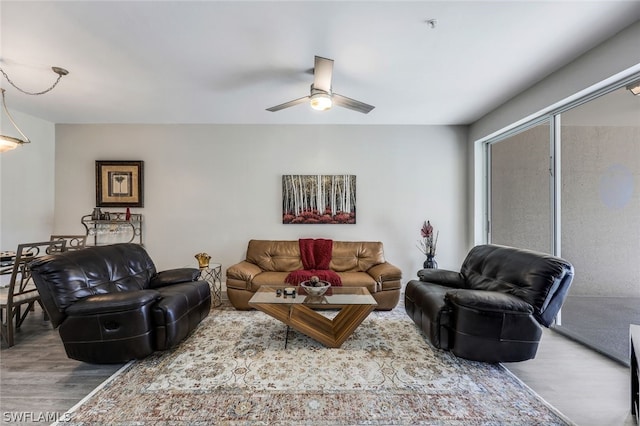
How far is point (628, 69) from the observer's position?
2121 millimetres

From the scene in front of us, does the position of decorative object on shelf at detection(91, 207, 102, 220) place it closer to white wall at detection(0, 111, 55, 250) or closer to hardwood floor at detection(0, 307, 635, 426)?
white wall at detection(0, 111, 55, 250)

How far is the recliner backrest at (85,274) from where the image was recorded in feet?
6.99

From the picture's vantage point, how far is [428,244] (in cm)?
426

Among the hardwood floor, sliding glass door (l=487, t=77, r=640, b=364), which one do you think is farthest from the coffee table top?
sliding glass door (l=487, t=77, r=640, b=364)

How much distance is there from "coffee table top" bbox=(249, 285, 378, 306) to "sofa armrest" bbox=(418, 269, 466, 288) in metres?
0.75

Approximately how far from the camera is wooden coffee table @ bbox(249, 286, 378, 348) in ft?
8.18

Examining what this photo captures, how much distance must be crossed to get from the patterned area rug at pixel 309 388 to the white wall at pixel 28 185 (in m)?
3.46

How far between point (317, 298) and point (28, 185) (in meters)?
4.75

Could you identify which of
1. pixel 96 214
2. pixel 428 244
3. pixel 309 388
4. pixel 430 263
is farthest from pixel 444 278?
pixel 96 214

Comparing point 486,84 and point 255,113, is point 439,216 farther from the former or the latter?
point 255,113

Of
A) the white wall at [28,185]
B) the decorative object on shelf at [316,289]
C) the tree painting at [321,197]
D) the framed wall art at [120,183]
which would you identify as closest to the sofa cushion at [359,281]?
the decorative object on shelf at [316,289]

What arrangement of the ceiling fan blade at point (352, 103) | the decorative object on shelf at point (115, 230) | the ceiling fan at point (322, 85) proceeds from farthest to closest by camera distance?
the decorative object on shelf at point (115, 230) → the ceiling fan blade at point (352, 103) → the ceiling fan at point (322, 85)

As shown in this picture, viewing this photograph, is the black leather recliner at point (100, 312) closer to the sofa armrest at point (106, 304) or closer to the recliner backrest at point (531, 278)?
the sofa armrest at point (106, 304)

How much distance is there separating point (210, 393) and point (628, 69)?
13.2ft
